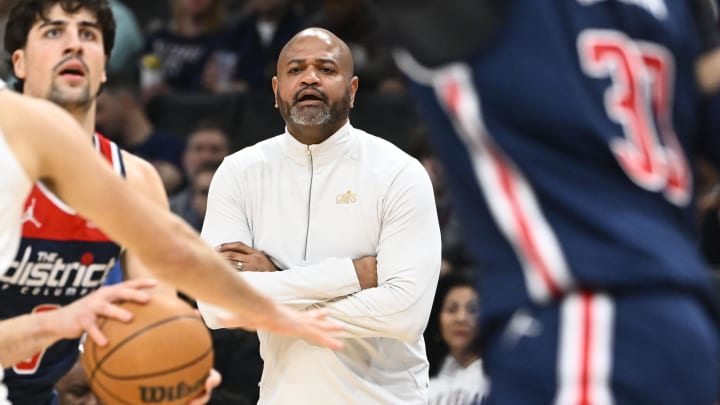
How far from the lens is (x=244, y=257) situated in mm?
5703

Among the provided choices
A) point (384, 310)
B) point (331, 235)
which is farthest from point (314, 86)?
point (384, 310)

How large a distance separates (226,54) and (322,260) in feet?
19.3

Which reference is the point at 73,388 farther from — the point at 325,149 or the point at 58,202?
the point at 325,149

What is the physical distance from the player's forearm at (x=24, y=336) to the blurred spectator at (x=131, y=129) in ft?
19.3

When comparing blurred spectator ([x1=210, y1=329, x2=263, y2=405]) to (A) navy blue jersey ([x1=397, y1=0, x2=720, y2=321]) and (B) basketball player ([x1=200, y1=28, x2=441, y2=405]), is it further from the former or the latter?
(A) navy blue jersey ([x1=397, y1=0, x2=720, y2=321])

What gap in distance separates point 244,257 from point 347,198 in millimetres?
546

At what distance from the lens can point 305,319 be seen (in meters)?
3.73

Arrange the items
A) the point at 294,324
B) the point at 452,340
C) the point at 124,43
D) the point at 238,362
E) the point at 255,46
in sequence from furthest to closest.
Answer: the point at 124,43
the point at 255,46
the point at 238,362
the point at 452,340
the point at 294,324

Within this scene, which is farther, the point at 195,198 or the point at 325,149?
the point at 195,198

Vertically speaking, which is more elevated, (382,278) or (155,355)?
(155,355)

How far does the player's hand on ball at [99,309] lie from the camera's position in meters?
3.91

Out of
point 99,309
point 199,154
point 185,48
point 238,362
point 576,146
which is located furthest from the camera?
point 185,48

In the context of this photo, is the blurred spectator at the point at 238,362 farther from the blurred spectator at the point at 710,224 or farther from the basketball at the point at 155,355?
the basketball at the point at 155,355

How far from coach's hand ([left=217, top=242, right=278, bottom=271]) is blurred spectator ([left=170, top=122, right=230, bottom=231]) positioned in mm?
3805
